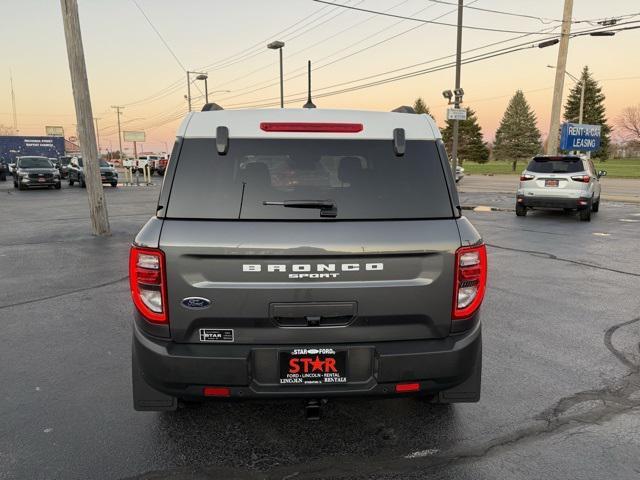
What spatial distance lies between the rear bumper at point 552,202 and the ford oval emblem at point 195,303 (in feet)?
45.4

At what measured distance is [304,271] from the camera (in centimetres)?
248

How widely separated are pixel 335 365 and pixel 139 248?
1.20 m

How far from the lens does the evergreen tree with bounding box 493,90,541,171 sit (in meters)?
83.6

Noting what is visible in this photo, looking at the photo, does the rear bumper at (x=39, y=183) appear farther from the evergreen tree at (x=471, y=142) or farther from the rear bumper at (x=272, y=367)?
the evergreen tree at (x=471, y=142)

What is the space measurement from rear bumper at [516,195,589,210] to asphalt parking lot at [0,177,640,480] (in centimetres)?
810

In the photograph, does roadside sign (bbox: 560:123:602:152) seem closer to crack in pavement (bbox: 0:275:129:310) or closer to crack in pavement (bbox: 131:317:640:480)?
crack in pavement (bbox: 0:275:129:310)

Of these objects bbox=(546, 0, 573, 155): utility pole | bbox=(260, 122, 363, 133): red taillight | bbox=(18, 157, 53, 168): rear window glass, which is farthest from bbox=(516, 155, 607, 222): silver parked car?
bbox=(18, 157, 53, 168): rear window glass

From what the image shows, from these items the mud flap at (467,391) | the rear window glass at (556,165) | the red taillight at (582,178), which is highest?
the rear window glass at (556,165)

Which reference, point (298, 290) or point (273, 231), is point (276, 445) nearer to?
point (298, 290)

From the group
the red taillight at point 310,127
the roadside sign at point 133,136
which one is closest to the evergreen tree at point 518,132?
the roadside sign at point 133,136

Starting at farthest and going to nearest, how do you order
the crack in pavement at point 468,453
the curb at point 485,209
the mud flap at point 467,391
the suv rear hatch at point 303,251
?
the curb at point 485,209 → the mud flap at point 467,391 → the crack in pavement at point 468,453 → the suv rear hatch at point 303,251

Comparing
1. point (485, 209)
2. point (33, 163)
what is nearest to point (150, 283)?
point (485, 209)

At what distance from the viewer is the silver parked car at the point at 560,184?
13.9 meters

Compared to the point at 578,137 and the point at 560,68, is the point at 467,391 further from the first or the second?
the point at 578,137
